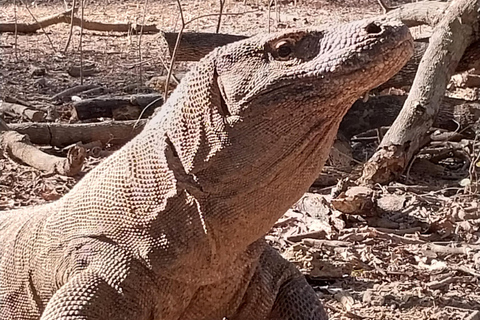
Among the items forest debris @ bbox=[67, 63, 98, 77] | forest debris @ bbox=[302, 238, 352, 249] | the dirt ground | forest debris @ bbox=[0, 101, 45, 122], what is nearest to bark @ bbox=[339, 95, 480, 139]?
the dirt ground

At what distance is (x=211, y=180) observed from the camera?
7.80 feet

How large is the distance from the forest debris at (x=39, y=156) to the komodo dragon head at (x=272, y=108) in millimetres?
3139

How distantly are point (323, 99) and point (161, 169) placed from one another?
50 centimetres

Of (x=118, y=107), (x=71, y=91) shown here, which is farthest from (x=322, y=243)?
(x=71, y=91)

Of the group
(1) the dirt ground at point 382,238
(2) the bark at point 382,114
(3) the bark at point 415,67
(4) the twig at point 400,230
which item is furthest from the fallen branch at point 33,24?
(4) the twig at point 400,230

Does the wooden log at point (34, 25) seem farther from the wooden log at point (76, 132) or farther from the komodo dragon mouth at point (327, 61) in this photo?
the komodo dragon mouth at point (327, 61)

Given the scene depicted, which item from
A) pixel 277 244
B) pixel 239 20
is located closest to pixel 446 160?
pixel 277 244

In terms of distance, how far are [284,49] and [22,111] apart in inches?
193

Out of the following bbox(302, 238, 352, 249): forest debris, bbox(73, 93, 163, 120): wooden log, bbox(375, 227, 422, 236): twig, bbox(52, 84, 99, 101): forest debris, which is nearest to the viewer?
bbox(302, 238, 352, 249): forest debris

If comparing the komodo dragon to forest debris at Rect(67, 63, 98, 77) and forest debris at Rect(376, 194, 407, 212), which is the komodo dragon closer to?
forest debris at Rect(376, 194, 407, 212)

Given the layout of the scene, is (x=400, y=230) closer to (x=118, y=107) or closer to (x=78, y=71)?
(x=118, y=107)

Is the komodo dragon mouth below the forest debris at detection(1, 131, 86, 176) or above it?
above

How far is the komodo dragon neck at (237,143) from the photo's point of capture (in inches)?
89.1

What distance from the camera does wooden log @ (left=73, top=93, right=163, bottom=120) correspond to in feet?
22.0
